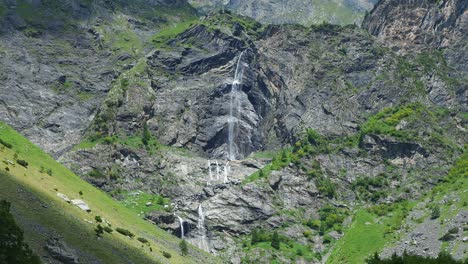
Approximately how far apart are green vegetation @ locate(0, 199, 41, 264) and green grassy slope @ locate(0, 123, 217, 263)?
51.4 ft

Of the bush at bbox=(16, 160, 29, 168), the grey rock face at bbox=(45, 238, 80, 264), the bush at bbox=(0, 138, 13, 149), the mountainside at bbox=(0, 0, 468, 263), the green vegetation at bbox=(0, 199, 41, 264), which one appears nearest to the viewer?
the green vegetation at bbox=(0, 199, 41, 264)

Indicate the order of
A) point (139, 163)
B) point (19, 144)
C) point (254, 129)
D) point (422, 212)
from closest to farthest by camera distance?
point (19, 144) → point (422, 212) → point (139, 163) → point (254, 129)

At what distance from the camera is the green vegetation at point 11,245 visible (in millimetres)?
48188

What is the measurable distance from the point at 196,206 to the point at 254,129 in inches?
2125

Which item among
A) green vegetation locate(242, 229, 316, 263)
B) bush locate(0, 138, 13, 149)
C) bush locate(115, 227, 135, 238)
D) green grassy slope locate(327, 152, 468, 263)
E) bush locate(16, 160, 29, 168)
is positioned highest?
green grassy slope locate(327, 152, 468, 263)

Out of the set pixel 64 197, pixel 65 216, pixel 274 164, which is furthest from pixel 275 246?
pixel 65 216

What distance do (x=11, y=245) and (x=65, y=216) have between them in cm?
3245

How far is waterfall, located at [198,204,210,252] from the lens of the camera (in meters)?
140

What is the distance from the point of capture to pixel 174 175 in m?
166

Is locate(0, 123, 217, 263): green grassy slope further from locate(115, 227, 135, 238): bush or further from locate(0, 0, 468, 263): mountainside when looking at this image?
locate(0, 0, 468, 263): mountainside

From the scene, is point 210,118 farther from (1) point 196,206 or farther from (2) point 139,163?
(1) point 196,206

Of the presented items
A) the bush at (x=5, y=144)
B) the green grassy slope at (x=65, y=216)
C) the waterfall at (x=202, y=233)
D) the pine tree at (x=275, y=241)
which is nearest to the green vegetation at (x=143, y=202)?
the waterfall at (x=202, y=233)

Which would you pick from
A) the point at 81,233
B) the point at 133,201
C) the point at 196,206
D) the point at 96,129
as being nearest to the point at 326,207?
the point at 196,206

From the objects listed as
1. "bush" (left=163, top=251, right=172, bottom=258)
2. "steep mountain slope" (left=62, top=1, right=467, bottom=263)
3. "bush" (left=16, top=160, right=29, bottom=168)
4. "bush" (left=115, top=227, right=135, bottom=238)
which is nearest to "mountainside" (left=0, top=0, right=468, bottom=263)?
"steep mountain slope" (left=62, top=1, right=467, bottom=263)
